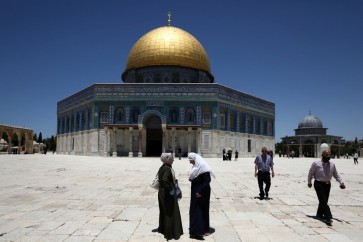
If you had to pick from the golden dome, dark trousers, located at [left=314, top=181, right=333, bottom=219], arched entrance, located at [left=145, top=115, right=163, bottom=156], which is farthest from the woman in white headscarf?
the golden dome

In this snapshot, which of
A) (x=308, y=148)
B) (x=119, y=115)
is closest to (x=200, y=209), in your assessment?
(x=119, y=115)

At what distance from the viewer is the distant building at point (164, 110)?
121 feet

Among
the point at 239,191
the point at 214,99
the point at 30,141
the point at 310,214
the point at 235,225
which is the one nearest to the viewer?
the point at 235,225

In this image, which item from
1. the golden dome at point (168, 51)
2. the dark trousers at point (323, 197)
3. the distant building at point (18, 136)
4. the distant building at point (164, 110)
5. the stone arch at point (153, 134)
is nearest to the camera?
the dark trousers at point (323, 197)

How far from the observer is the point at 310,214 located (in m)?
6.82

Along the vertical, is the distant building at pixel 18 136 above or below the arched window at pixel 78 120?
below

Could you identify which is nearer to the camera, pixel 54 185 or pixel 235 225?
pixel 235 225

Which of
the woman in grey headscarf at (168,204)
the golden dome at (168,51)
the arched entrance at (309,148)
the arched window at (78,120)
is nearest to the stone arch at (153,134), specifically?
the golden dome at (168,51)

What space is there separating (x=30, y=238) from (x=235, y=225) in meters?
3.15

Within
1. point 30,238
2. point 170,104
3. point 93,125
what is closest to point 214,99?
point 170,104

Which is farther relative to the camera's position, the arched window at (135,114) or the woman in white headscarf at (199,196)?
the arched window at (135,114)

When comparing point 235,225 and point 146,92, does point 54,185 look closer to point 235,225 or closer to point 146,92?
point 235,225

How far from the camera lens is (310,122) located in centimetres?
6431

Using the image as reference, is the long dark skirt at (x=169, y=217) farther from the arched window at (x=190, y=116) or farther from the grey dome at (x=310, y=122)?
the grey dome at (x=310, y=122)
